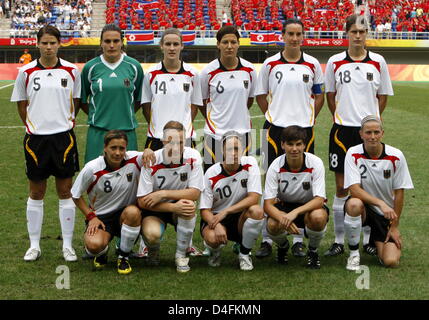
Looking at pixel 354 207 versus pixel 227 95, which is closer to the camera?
pixel 354 207

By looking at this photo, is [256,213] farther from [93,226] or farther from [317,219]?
[93,226]

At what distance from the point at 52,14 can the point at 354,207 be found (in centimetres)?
3429

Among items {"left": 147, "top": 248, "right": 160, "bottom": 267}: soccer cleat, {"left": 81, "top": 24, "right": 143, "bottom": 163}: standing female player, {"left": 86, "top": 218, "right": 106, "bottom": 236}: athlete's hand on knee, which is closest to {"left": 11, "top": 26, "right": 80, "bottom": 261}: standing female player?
{"left": 81, "top": 24, "right": 143, "bottom": 163}: standing female player

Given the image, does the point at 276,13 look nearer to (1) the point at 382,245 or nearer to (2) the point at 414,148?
(2) the point at 414,148

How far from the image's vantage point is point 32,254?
507 centimetres

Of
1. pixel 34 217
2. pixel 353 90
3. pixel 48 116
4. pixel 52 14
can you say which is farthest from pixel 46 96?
pixel 52 14

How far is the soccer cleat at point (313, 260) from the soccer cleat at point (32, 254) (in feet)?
7.08

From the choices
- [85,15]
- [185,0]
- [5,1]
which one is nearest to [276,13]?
[185,0]

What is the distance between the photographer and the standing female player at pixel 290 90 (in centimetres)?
530

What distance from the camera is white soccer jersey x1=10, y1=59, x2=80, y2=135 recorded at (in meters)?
5.10

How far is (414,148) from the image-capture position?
36.2 feet

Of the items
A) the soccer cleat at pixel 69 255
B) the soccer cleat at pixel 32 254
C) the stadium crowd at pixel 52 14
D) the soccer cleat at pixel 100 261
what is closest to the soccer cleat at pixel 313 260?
the soccer cleat at pixel 100 261

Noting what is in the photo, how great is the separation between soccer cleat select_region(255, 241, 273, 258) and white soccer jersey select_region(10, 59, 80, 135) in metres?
1.87

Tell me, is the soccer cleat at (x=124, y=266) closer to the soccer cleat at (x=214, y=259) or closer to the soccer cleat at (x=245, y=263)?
the soccer cleat at (x=214, y=259)
